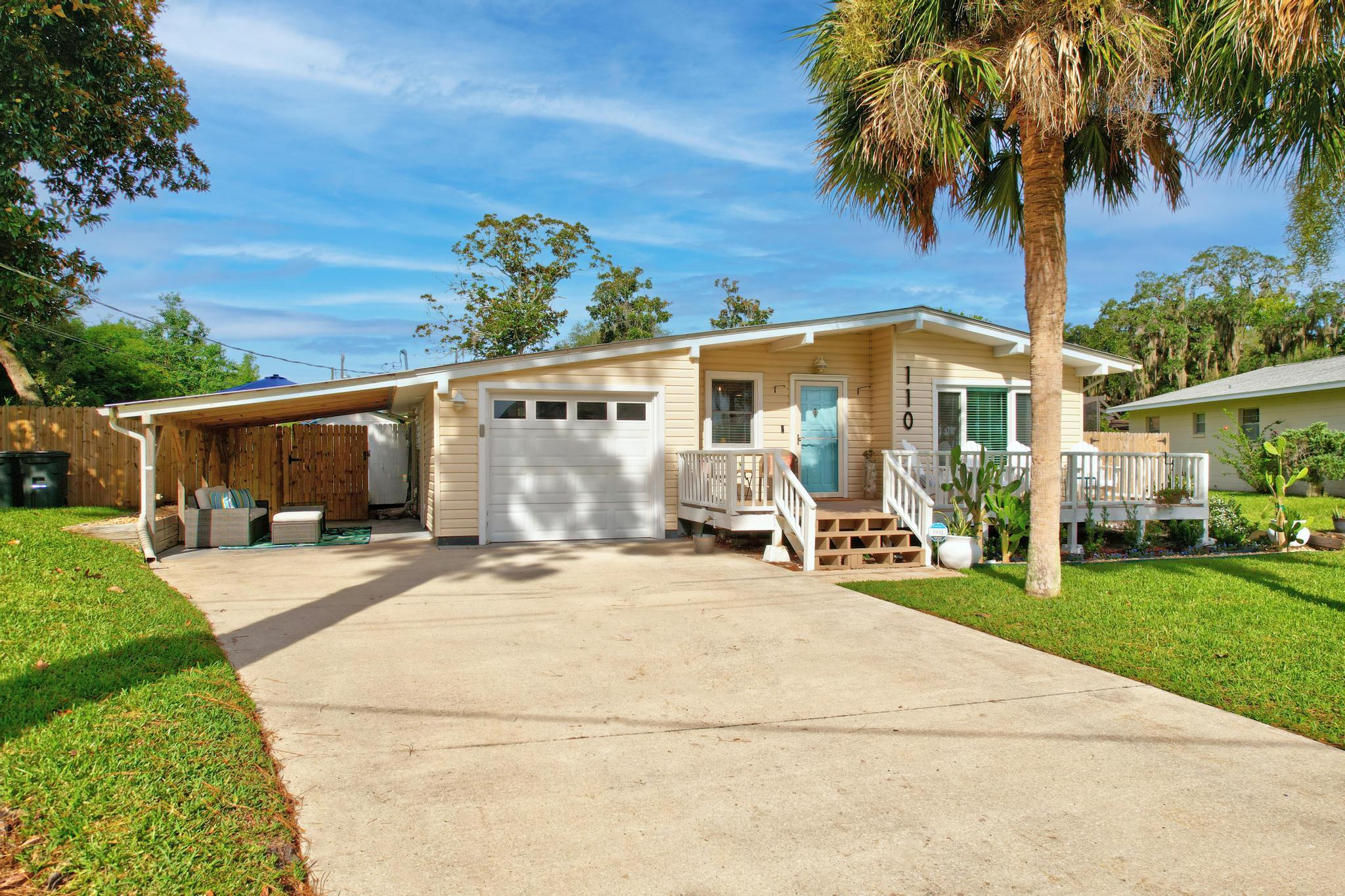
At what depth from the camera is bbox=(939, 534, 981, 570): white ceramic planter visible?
895 centimetres

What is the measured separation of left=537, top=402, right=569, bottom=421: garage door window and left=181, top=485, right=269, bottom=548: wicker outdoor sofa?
167 inches

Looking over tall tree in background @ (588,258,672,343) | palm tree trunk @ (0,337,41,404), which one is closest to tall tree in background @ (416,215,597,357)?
tall tree in background @ (588,258,672,343)

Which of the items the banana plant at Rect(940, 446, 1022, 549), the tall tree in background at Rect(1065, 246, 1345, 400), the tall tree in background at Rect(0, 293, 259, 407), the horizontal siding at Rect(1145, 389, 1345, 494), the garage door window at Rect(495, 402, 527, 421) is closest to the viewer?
the banana plant at Rect(940, 446, 1022, 549)

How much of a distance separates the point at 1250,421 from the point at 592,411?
2017 cm

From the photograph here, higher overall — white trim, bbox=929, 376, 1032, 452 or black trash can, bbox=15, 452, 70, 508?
white trim, bbox=929, 376, 1032, 452

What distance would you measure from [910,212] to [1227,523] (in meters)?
7.46

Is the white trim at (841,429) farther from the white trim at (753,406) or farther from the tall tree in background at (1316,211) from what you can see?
the tall tree in background at (1316,211)

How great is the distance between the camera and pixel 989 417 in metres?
13.0

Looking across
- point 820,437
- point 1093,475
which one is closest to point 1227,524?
point 1093,475

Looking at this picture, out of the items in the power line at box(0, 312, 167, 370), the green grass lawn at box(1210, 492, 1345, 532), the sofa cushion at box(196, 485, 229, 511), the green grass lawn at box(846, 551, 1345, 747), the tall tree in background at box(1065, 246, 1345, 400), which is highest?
the tall tree in background at box(1065, 246, 1345, 400)

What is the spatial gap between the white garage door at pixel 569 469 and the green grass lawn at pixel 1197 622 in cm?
436

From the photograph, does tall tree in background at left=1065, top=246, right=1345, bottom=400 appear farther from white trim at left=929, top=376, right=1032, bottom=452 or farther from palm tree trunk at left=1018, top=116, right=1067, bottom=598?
palm tree trunk at left=1018, top=116, right=1067, bottom=598

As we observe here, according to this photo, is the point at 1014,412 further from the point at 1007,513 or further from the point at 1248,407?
the point at 1248,407

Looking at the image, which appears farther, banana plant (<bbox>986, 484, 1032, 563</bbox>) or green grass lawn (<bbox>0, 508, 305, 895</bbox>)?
banana plant (<bbox>986, 484, 1032, 563</bbox>)
